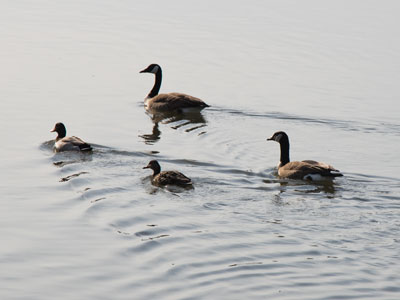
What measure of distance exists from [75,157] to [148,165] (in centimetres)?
194

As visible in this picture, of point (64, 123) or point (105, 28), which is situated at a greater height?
point (105, 28)

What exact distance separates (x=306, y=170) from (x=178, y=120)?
6.60 m

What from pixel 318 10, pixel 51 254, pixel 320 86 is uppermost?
pixel 318 10

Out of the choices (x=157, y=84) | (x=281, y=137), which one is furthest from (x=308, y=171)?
(x=157, y=84)

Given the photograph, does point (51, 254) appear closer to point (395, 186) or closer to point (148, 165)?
point (148, 165)

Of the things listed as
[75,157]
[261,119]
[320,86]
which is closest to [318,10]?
[320,86]

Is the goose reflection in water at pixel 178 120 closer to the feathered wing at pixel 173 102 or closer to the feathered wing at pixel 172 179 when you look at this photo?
the feathered wing at pixel 173 102

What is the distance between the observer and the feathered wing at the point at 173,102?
2338 centimetres

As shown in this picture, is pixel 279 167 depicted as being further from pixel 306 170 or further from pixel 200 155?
pixel 200 155

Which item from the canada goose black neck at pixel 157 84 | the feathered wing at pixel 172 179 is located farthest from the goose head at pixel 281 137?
the canada goose black neck at pixel 157 84

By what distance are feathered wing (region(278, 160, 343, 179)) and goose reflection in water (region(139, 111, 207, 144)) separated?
426 cm

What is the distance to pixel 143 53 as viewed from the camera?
3005 centimetres

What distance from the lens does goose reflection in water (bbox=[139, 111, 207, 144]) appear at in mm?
22256

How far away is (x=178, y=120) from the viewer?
23500 millimetres
